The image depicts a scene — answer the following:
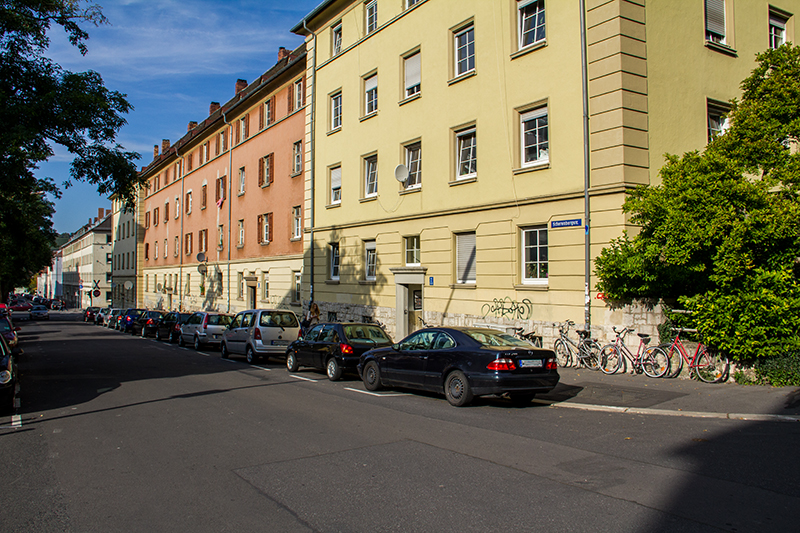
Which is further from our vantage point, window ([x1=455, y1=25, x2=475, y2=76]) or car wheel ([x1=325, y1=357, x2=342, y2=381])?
window ([x1=455, y1=25, x2=475, y2=76])

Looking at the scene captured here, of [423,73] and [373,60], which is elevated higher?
[373,60]

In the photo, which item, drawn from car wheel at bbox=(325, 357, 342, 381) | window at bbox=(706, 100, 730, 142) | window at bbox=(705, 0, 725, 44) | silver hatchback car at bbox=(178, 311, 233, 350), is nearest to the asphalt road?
car wheel at bbox=(325, 357, 342, 381)

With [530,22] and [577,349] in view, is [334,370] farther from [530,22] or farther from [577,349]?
[530,22]

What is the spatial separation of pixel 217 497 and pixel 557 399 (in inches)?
286

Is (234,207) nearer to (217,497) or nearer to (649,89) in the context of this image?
(649,89)

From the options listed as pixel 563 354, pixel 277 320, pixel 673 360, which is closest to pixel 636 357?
pixel 673 360

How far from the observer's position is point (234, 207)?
3800 centimetres

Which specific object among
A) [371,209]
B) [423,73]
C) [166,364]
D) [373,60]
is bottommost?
[166,364]

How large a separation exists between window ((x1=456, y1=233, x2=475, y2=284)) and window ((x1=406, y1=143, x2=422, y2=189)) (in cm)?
308

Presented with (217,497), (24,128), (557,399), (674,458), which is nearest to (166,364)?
(24,128)

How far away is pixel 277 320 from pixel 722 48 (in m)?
15.0

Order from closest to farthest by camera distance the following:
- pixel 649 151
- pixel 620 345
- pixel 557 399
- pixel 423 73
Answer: pixel 557 399 → pixel 620 345 → pixel 649 151 → pixel 423 73

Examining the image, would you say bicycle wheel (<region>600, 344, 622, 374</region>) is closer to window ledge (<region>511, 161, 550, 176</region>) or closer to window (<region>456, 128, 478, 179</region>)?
window ledge (<region>511, 161, 550, 176</region>)

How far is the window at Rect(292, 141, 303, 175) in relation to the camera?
2989 centimetres
